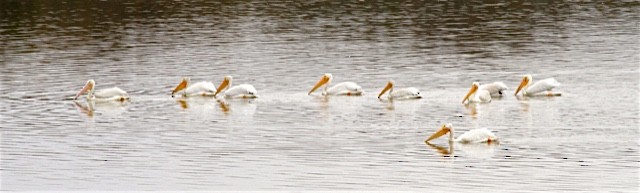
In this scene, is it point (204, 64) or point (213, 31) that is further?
point (213, 31)

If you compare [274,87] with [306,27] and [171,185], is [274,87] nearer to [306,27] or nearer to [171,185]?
[171,185]

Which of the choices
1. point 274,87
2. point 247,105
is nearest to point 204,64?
point 274,87

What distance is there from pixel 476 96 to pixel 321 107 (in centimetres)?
194

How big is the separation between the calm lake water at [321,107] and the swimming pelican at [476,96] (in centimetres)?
20

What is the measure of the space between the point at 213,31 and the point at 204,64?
23.2ft

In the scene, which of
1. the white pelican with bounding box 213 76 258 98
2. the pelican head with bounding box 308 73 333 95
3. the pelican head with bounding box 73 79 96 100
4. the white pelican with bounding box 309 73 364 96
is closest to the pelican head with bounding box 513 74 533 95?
the white pelican with bounding box 309 73 364 96

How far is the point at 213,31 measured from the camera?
33.3 metres

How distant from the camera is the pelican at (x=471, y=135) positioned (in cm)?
1664

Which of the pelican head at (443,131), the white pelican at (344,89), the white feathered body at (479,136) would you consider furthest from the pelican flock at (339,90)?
the white feathered body at (479,136)

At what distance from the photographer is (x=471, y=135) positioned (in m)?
16.7

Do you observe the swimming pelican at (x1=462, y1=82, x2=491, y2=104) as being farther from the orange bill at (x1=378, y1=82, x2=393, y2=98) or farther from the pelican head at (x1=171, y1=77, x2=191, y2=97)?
the pelican head at (x1=171, y1=77, x2=191, y2=97)

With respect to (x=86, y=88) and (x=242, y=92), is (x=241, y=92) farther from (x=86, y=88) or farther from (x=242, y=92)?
(x=86, y=88)

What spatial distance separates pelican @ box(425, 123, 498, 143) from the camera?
16641 millimetres

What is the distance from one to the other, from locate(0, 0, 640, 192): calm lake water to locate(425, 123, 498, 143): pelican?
5.6 inches
